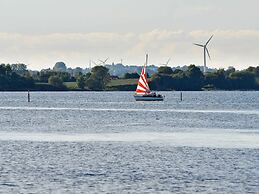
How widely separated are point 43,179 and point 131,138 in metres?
41.1

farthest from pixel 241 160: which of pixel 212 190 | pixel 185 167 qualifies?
pixel 212 190

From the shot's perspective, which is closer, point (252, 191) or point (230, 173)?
point (252, 191)

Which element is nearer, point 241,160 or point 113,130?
point 241,160

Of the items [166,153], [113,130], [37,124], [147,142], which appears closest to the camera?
[166,153]

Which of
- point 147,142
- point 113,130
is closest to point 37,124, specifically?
point 113,130

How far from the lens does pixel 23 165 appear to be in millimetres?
76875

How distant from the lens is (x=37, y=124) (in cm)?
14412

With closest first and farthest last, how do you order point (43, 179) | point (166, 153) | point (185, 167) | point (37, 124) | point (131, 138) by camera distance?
1. point (43, 179)
2. point (185, 167)
3. point (166, 153)
4. point (131, 138)
5. point (37, 124)

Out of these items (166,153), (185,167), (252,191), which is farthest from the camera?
(166,153)

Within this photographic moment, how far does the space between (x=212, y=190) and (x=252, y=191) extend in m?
2.92

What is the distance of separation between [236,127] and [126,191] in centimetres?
7057

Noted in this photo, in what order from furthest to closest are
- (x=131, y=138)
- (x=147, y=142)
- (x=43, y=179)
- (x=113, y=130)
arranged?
(x=113, y=130)
(x=131, y=138)
(x=147, y=142)
(x=43, y=179)

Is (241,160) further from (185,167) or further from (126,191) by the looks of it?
(126,191)

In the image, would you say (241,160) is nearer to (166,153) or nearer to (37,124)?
(166,153)
